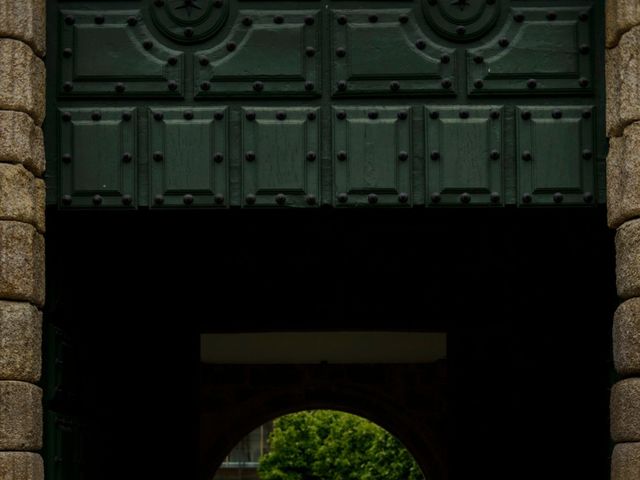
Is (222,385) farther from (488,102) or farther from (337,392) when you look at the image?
(488,102)

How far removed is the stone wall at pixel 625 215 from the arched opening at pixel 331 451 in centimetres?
2724

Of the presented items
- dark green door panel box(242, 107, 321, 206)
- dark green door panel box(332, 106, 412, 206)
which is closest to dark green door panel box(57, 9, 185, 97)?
dark green door panel box(242, 107, 321, 206)

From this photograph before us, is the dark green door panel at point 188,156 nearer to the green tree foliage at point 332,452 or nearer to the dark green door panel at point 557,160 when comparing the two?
the dark green door panel at point 557,160

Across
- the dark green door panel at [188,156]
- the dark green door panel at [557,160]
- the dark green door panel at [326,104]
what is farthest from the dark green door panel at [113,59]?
the dark green door panel at [557,160]

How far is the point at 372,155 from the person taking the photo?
19.4 ft

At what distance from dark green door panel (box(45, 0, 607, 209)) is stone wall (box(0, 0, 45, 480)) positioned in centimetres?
26

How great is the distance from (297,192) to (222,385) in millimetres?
9537

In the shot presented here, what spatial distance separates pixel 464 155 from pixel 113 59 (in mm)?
1496

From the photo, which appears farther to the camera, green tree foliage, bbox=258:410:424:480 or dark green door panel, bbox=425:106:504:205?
green tree foliage, bbox=258:410:424:480

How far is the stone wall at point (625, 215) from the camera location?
5395 millimetres

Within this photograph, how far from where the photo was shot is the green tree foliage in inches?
1288

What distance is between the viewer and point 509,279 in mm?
8141

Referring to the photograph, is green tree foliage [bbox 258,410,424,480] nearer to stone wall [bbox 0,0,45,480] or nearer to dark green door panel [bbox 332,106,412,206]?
dark green door panel [bbox 332,106,412,206]

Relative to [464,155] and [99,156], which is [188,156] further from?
[464,155]
